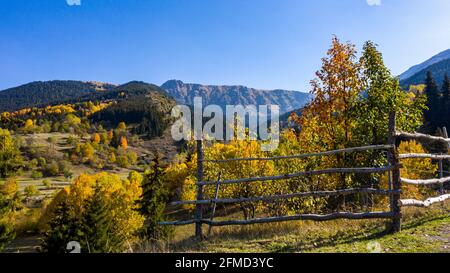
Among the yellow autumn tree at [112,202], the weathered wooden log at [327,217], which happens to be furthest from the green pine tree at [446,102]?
the weathered wooden log at [327,217]

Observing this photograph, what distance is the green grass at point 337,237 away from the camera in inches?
265

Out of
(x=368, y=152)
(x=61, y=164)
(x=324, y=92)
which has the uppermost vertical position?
(x=324, y=92)

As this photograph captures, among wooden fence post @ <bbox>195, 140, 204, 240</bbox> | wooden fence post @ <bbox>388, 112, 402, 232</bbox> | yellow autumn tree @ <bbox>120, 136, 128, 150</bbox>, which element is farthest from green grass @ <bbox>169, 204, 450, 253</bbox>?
yellow autumn tree @ <bbox>120, 136, 128, 150</bbox>

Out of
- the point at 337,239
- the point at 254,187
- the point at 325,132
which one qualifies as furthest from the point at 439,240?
the point at 254,187

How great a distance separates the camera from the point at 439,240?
22.2 ft

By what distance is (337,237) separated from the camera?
8.00m

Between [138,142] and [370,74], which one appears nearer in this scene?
[370,74]

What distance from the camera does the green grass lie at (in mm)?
6719

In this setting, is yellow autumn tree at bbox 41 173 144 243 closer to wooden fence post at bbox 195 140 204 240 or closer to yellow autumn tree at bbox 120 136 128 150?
wooden fence post at bbox 195 140 204 240

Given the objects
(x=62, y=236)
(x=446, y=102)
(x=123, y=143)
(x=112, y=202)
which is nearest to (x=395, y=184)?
(x=62, y=236)

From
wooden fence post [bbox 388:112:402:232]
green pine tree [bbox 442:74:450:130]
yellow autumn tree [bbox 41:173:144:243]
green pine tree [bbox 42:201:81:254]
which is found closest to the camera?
wooden fence post [bbox 388:112:402:232]

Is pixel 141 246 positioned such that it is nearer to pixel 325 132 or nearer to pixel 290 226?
pixel 290 226

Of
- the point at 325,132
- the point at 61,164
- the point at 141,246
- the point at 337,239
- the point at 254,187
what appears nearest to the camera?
the point at 337,239
